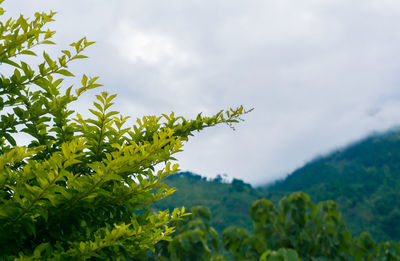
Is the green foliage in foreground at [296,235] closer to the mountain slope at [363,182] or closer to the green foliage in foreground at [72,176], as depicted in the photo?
the green foliage in foreground at [72,176]

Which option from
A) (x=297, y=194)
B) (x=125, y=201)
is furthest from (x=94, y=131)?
(x=297, y=194)

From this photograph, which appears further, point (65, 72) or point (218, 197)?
point (218, 197)

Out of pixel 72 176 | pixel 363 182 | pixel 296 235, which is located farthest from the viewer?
pixel 363 182

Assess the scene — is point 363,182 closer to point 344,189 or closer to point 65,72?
point 344,189

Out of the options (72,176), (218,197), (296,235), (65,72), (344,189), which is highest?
→ (218,197)

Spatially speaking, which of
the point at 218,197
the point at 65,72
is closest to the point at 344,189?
the point at 218,197

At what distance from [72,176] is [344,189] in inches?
3668

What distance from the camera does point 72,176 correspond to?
2.29 metres

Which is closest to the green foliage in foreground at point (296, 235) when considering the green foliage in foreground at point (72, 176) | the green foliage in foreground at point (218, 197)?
the green foliage in foreground at point (72, 176)

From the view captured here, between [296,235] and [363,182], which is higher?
[296,235]

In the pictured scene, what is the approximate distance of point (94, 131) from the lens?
2816mm

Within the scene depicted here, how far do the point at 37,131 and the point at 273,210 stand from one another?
6206mm

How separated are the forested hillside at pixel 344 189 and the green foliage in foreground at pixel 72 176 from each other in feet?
198

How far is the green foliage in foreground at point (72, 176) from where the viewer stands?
230 centimetres
